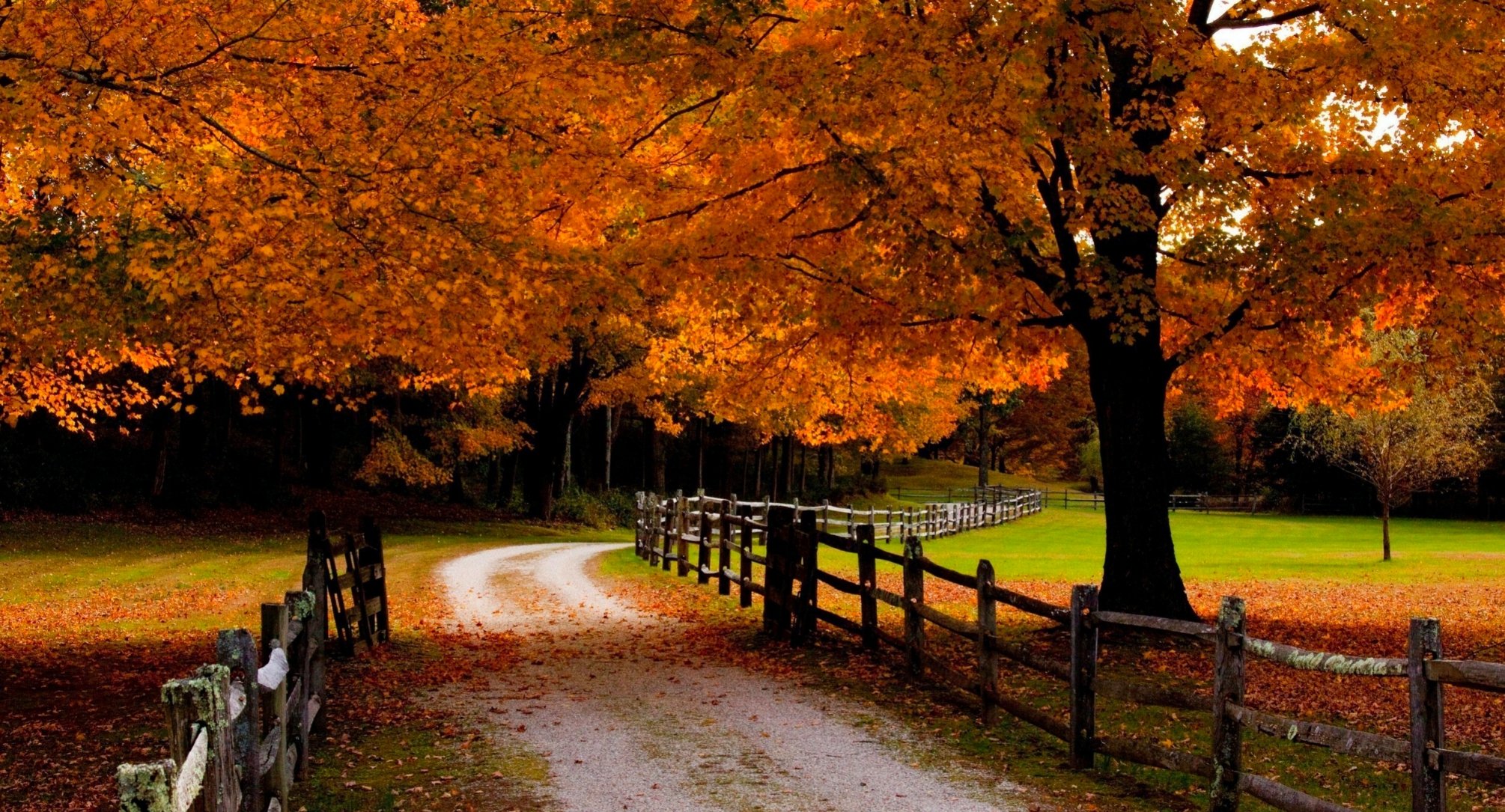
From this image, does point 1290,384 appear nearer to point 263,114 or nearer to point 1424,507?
point 263,114

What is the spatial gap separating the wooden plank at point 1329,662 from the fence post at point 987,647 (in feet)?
10.9

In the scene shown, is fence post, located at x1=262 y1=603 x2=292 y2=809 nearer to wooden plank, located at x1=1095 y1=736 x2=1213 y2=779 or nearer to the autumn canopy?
the autumn canopy

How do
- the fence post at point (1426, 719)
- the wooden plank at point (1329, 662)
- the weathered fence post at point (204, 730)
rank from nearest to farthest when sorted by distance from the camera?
1. the weathered fence post at point (204, 730)
2. the fence post at point (1426, 719)
3. the wooden plank at point (1329, 662)

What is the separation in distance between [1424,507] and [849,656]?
2314 inches

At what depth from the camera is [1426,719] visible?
19.3ft

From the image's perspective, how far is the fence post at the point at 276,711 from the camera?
7.00 m

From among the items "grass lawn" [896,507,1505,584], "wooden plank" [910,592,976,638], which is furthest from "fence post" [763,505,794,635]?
"grass lawn" [896,507,1505,584]

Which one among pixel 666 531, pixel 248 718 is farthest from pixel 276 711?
pixel 666 531

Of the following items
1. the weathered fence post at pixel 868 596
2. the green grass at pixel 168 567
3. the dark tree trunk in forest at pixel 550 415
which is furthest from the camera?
the dark tree trunk in forest at pixel 550 415

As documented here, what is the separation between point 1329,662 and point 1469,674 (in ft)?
3.56

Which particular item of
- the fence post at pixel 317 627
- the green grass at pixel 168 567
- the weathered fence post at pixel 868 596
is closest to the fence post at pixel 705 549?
the green grass at pixel 168 567

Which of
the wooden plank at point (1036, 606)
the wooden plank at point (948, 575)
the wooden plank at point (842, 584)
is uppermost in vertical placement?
the wooden plank at point (948, 575)

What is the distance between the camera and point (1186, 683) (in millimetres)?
12297

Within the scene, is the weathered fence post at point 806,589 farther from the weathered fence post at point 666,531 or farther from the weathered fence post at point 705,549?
the weathered fence post at point 666,531
